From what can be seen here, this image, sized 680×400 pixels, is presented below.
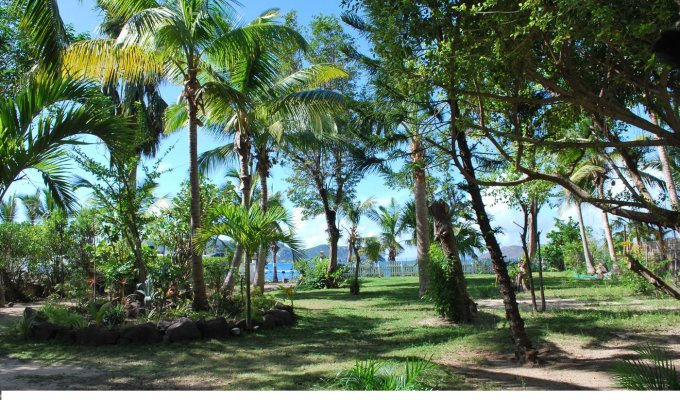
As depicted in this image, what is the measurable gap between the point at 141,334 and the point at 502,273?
587cm

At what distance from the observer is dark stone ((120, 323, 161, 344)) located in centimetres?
855

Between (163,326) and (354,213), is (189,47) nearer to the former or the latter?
(163,326)

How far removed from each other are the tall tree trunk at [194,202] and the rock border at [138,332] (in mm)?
1434

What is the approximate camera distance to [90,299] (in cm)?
1118

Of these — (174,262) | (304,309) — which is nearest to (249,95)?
(174,262)

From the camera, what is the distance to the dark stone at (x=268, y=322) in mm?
10039

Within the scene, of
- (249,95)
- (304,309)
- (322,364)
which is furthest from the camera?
(304,309)

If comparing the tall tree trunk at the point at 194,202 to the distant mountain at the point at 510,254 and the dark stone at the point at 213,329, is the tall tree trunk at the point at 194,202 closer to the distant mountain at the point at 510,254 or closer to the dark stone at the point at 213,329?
the dark stone at the point at 213,329

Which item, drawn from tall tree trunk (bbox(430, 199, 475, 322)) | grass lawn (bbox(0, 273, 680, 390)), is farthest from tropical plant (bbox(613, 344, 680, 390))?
tall tree trunk (bbox(430, 199, 475, 322))

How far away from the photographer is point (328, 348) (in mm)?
8125

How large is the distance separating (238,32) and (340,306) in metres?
8.09

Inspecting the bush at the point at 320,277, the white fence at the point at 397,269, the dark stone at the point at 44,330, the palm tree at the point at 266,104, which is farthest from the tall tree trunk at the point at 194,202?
the white fence at the point at 397,269

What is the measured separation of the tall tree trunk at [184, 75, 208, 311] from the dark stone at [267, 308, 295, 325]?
139 centimetres
